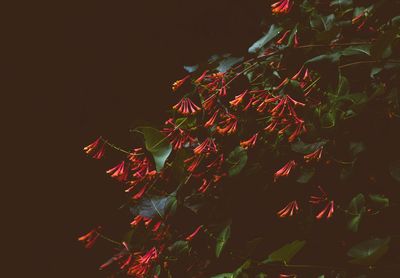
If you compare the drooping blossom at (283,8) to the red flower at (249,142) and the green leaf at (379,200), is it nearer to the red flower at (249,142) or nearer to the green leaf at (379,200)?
the red flower at (249,142)

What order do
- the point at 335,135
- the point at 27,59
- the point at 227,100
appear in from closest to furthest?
the point at 335,135
the point at 227,100
the point at 27,59

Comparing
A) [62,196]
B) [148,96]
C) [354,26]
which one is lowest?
[62,196]

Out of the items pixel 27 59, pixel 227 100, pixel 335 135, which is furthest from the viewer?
pixel 27 59

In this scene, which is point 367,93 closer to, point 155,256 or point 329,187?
point 329,187

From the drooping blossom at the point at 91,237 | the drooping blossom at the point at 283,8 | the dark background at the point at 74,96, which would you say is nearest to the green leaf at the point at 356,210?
the drooping blossom at the point at 283,8

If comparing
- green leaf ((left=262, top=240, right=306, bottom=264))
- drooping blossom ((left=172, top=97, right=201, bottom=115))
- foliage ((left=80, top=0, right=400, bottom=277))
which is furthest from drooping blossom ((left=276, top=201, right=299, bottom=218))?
drooping blossom ((left=172, top=97, right=201, bottom=115))

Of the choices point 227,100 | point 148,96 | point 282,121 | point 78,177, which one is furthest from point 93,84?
point 282,121

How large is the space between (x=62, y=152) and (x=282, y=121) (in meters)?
0.91

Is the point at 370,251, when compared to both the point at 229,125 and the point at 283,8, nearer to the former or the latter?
the point at 229,125

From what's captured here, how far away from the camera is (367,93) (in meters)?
0.74

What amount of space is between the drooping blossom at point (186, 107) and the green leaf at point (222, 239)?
0.66 feet

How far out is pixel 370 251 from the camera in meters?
0.64

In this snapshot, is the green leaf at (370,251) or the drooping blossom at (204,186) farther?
the drooping blossom at (204,186)

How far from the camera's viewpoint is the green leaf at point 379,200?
0.71m
